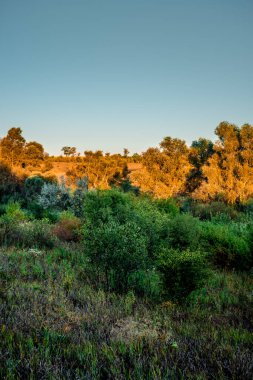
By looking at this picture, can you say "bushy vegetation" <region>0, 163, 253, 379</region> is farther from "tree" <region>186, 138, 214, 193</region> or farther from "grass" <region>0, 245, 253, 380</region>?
"tree" <region>186, 138, 214, 193</region>

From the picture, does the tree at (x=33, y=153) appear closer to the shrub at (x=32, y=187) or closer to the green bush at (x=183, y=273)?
the shrub at (x=32, y=187)

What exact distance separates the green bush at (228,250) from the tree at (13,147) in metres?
39.3

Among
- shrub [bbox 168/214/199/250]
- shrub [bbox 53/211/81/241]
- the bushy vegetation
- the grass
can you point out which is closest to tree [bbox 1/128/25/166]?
shrub [bbox 53/211/81/241]

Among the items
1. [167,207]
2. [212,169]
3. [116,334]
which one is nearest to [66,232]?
[167,207]

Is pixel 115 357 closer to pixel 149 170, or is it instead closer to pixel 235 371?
pixel 235 371

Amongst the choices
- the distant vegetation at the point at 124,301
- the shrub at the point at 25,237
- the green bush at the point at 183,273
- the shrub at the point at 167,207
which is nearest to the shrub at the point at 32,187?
the shrub at the point at 167,207

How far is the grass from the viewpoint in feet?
8.16

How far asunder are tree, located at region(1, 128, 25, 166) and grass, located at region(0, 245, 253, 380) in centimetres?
4184

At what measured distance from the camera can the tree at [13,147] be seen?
44.5 meters

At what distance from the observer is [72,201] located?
21.2 meters

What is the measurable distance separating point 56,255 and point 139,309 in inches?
184

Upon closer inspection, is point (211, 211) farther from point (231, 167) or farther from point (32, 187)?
point (32, 187)

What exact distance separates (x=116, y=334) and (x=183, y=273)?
2055mm

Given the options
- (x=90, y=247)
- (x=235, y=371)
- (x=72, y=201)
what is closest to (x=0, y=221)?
(x=90, y=247)
